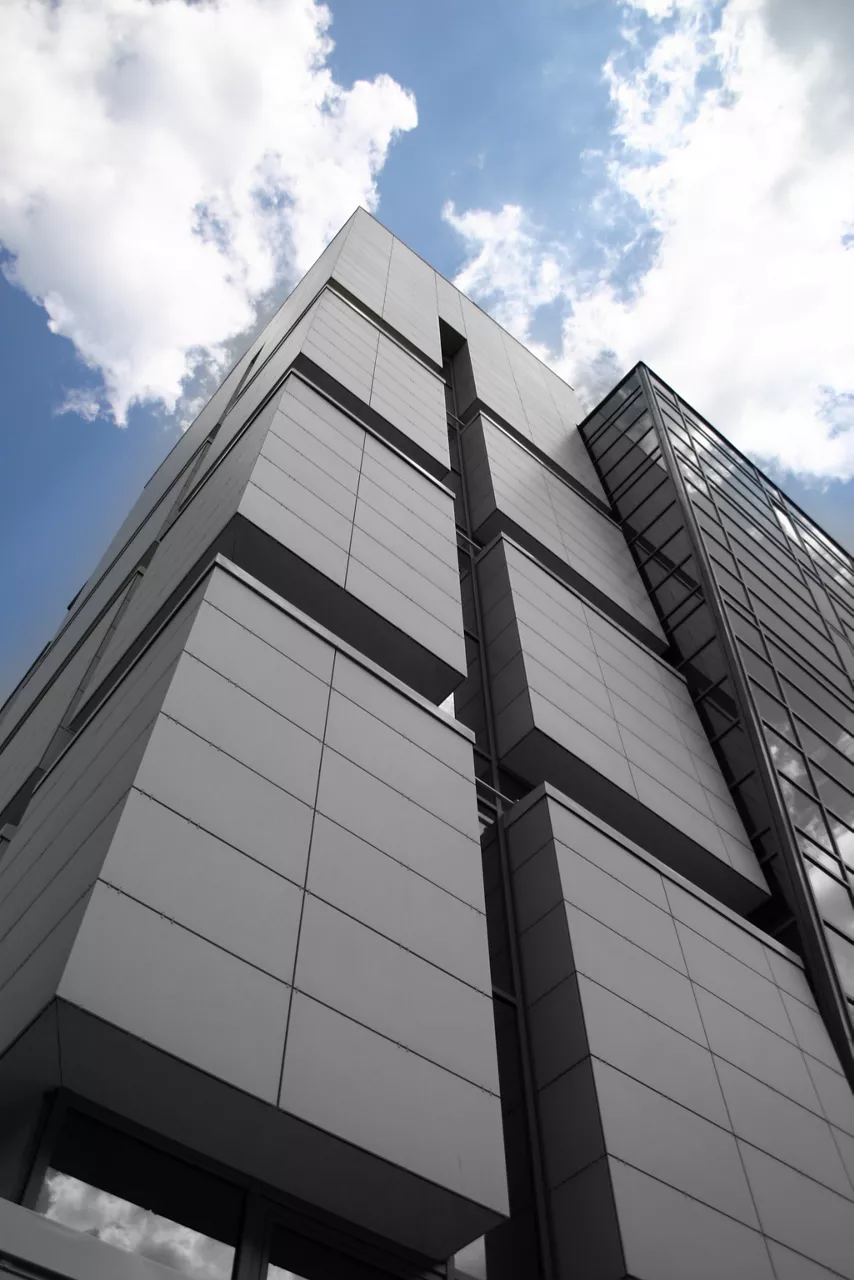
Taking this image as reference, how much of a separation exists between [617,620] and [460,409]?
10.3m

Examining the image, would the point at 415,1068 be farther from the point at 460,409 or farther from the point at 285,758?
the point at 460,409

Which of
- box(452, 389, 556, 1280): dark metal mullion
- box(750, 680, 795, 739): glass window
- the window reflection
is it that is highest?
box(750, 680, 795, 739): glass window

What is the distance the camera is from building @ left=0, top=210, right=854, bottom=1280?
671 centimetres

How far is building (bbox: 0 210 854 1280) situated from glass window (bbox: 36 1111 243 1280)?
0.02 metres

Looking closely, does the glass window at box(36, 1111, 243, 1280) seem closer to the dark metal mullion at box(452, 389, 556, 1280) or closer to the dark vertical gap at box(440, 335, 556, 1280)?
the dark vertical gap at box(440, 335, 556, 1280)

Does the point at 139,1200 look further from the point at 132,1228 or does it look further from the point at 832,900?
the point at 832,900

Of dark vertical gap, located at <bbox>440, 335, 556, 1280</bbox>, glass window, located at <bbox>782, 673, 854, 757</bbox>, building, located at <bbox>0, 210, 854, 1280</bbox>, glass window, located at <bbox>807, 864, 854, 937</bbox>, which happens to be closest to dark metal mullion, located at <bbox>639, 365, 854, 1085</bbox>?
building, located at <bbox>0, 210, 854, 1280</bbox>

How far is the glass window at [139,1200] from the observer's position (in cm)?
624

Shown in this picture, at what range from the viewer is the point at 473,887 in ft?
33.2

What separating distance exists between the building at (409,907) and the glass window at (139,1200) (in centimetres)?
2

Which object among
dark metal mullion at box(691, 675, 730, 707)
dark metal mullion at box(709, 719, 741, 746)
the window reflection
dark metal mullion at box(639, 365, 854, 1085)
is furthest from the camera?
dark metal mullion at box(691, 675, 730, 707)

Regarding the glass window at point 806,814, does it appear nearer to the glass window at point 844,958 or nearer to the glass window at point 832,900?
the glass window at point 832,900

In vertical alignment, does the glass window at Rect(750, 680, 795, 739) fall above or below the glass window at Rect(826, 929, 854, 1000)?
above

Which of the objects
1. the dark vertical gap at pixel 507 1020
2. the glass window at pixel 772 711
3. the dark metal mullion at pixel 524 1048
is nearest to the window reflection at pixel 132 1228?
the dark vertical gap at pixel 507 1020
